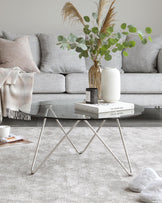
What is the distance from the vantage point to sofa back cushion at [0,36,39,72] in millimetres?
3822

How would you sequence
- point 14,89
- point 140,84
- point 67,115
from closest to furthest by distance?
point 67,115, point 14,89, point 140,84

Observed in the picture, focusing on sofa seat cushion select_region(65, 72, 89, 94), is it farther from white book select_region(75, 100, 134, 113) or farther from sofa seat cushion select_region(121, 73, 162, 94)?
A: white book select_region(75, 100, 134, 113)

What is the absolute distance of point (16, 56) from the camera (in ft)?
12.6

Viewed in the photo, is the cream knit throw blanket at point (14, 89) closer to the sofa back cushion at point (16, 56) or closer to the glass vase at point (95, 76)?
the sofa back cushion at point (16, 56)

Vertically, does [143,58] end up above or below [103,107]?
above

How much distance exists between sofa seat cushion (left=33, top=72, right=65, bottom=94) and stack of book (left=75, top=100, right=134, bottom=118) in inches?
59.5

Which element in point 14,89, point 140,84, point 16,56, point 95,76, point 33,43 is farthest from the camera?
point 33,43

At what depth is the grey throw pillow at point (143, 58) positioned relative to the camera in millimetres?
4113

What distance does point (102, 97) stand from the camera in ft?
7.03

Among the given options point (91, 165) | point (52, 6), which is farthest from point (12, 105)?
point (52, 6)

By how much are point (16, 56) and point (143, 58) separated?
150cm

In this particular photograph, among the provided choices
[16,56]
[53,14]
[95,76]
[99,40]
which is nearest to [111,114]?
[95,76]

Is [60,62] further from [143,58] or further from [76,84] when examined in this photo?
[143,58]

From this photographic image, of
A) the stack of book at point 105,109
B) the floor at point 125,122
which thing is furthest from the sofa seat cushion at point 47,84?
the stack of book at point 105,109
